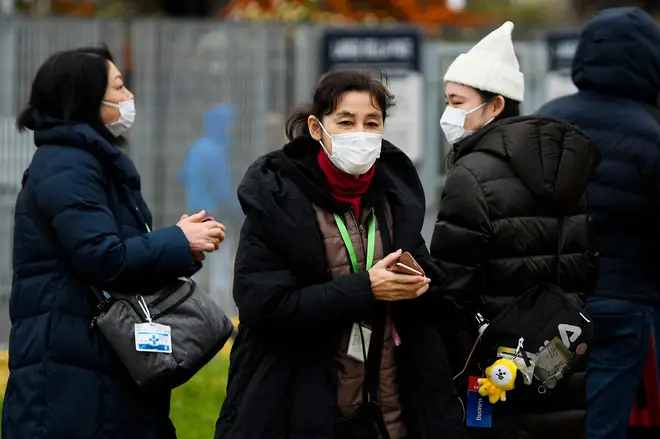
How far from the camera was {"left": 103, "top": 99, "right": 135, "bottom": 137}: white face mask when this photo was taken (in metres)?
5.23

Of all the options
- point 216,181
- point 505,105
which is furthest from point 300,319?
point 216,181

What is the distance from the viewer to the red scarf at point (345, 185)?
445cm

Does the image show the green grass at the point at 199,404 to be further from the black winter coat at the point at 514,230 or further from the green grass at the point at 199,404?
the black winter coat at the point at 514,230

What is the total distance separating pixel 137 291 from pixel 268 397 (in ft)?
2.83

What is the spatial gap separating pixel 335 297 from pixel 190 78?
8634 millimetres

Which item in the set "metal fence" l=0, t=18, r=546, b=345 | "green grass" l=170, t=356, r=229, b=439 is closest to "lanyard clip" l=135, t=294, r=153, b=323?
"green grass" l=170, t=356, r=229, b=439

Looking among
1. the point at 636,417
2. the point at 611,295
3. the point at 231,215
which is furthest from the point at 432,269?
the point at 231,215

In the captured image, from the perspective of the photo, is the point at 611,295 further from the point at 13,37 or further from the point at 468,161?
the point at 13,37

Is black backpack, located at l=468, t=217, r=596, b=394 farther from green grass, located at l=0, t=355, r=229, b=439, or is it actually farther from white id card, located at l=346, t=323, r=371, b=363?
green grass, located at l=0, t=355, r=229, b=439

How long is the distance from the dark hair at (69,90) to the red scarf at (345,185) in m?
1.06

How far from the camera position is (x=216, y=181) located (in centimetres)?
1255

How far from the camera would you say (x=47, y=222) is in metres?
4.93

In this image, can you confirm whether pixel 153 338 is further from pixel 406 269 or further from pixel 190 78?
pixel 190 78

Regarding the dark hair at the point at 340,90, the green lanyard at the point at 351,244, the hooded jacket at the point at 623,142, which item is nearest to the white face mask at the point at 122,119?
the dark hair at the point at 340,90
